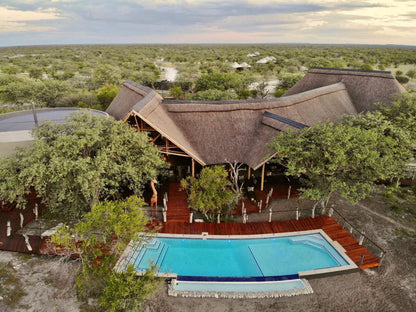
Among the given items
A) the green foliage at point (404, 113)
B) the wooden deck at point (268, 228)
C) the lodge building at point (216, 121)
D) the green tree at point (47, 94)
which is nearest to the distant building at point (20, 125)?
the lodge building at point (216, 121)

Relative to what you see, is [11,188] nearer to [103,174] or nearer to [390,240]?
[103,174]

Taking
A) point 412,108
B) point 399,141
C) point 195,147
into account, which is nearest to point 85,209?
point 195,147

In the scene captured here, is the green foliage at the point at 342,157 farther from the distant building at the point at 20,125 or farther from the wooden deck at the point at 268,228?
the distant building at the point at 20,125

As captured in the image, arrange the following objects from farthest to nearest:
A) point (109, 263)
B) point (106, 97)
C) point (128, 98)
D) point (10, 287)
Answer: point (106, 97)
point (128, 98)
point (10, 287)
point (109, 263)

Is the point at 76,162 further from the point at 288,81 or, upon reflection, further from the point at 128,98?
the point at 288,81

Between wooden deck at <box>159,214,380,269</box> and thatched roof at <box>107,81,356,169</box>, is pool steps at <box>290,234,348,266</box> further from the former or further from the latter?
thatched roof at <box>107,81,356,169</box>

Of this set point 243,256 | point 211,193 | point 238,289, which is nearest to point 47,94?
point 211,193
